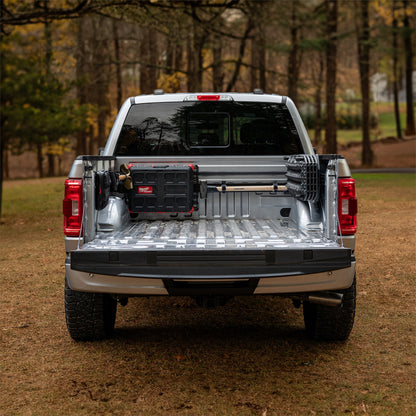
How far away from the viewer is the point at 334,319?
5.07 m

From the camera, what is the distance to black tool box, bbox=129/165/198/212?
18.6ft

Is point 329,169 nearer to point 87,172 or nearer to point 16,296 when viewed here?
point 87,172

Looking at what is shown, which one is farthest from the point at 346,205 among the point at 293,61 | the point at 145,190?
the point at 293,61

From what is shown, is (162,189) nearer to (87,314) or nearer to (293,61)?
(87,314)

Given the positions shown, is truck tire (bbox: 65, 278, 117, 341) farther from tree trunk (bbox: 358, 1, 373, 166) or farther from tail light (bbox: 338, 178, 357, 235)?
tree trunk (bbox: 358, 1, 373, 166)

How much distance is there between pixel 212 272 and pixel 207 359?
3.31 feet

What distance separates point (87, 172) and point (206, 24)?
38.9 ft

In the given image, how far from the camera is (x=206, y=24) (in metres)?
15.6

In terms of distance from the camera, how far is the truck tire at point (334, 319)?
4961 mm

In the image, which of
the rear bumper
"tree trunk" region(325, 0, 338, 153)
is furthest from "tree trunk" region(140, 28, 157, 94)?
the rear bumper

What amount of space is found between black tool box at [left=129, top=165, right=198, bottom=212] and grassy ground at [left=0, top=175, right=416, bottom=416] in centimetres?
114

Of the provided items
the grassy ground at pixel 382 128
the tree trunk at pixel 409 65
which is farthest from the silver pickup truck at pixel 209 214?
the grassy ground at pixel 382 128

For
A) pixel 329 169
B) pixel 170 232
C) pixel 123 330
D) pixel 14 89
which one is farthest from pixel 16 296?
pixel 14 89

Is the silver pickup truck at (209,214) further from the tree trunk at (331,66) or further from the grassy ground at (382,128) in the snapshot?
the grassy ground at (382,128)
